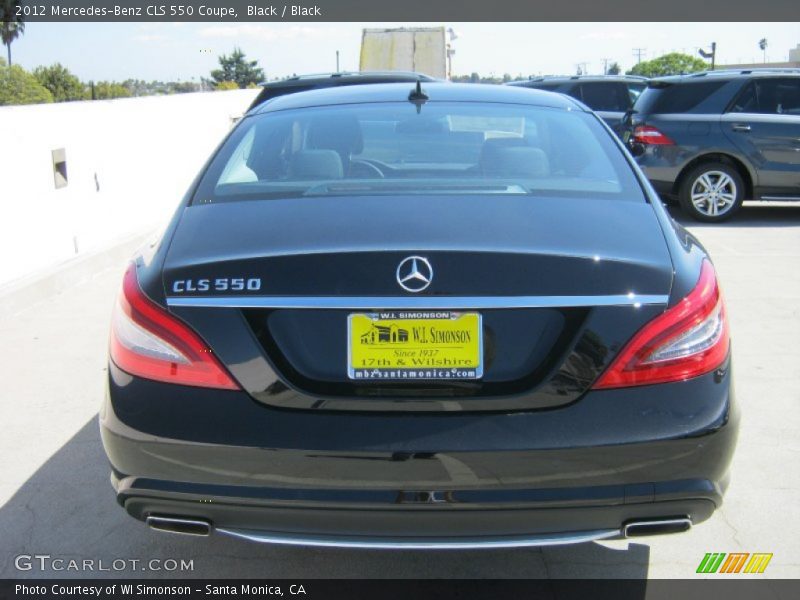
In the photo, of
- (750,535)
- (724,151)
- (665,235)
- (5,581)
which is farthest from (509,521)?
(724,151)

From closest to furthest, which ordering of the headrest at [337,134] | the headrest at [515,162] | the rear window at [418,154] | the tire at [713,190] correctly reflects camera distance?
the rear window at [418,154] < the headrest at [515,162] < the headrest at [337,134] < the tire at [713,190]

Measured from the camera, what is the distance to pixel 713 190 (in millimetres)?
10789

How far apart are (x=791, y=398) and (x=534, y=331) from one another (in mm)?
2914

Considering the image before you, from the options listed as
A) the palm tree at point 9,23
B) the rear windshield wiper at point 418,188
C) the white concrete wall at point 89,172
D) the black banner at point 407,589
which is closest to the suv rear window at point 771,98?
the white concrete wall at point 89,172

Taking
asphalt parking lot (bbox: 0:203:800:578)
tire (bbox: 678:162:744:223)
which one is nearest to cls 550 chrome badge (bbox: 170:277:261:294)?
asphalt parking lot (bbox: 0:203:800:578)

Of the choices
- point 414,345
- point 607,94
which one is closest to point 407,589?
point 414,345

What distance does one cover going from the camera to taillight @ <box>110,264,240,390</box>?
245 cm

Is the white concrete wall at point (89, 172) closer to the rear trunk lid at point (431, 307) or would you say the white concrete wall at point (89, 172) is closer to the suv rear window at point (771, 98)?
the rear trunk lid at point (431, 307)

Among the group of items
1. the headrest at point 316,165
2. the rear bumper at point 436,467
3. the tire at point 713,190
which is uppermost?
the headrest at point 316,165

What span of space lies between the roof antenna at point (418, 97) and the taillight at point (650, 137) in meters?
7.69

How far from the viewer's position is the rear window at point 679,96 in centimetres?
1097

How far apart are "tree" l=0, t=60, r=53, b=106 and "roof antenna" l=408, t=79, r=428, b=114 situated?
1633 inches

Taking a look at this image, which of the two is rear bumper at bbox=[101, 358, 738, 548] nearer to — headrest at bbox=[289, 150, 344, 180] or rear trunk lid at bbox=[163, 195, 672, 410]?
rear trunk lid at bbox=[163, 195, 672, 410]

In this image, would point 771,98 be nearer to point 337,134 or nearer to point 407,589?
point 337,134
